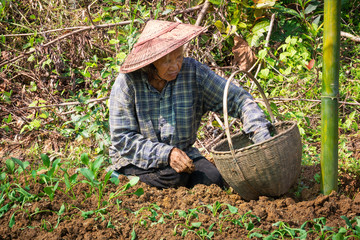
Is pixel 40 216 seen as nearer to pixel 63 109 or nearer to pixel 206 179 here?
pixel 206 179

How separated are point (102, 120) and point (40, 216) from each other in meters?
1.64

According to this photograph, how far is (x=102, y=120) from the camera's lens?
3.88 meters

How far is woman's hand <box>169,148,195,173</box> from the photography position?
8.76 feet

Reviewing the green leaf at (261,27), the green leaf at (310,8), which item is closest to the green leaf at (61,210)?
the green leaf at (261,27)

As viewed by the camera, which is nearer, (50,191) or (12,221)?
(12,221)

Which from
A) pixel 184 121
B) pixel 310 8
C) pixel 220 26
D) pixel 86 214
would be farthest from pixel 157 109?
pixel 310 8

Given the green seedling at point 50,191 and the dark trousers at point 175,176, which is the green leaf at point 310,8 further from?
the green seedling at point 50,191

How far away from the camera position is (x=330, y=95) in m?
2.26

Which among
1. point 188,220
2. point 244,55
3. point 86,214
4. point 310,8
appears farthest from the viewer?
point 244,55

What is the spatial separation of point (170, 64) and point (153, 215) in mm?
943

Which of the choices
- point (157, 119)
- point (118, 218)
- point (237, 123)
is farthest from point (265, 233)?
point (237, 123)

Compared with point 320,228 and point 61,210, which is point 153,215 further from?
point 320,228

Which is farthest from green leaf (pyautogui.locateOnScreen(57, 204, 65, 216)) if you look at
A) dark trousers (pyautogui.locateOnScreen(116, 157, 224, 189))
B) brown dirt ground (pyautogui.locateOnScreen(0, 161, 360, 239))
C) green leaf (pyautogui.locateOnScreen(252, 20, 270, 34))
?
green leaf (pyautogui.locateOnScreen(252, 20, 270, 34))

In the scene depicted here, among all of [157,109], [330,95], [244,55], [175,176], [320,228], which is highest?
[330,95]
